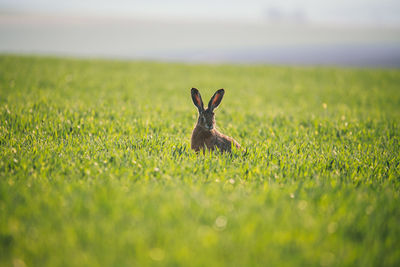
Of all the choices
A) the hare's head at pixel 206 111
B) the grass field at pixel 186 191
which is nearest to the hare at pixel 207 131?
the hare's head at pixel 206 111

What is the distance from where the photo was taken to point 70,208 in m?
2.92

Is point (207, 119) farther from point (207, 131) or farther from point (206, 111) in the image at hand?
point (207, 131)

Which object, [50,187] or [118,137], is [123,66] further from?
[50,187]

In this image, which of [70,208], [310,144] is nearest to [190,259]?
[70,208]

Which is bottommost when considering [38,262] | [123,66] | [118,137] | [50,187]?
[38,262]

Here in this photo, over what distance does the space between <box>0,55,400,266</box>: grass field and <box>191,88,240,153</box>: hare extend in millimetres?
309

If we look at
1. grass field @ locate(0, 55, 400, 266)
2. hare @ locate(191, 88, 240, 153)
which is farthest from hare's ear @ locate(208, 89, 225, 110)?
grass field @ locate(0, 55, 400, 266)

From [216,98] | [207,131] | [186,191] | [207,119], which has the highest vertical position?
[216,98]

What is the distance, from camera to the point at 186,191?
3.37 metres

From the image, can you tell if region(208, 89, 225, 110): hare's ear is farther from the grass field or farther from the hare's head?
the grass field

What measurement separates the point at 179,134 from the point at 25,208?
3652 millimetres

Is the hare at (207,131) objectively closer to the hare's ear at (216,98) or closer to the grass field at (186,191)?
the hare's ear at (216,98)

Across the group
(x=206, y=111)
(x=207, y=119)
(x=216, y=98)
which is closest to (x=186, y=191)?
(x=207, y=119)

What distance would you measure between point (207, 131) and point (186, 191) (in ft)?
5.45
